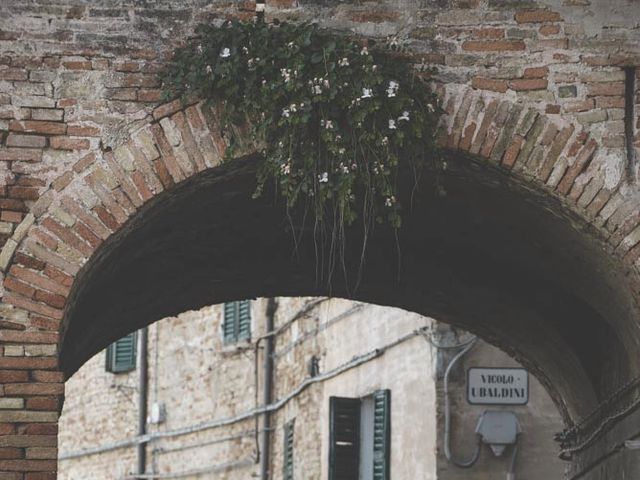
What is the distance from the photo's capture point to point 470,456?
16.2 metres

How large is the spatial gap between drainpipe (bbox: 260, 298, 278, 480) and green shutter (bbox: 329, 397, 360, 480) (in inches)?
114

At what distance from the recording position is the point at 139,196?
342 inches

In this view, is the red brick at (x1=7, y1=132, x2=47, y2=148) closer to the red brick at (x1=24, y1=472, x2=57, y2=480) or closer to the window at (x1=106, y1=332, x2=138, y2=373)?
the red brick at (x1=24, y1=472, x2=57, y2=480)

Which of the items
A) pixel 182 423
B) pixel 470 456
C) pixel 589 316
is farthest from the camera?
pixel 182 423

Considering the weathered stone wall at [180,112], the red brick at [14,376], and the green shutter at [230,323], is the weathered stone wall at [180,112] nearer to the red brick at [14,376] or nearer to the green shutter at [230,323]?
the red brick at [14,376]

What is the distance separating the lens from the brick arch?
842 cm

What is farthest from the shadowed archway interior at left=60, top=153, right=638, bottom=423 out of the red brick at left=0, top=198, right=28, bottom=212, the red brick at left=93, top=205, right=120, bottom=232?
the red brick at left=0, top=198, right=28, bottom=212

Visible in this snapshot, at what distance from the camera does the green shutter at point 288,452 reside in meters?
20.0

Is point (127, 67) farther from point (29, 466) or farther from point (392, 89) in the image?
point (29, 466)

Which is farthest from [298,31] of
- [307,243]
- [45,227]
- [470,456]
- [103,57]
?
[470,456]

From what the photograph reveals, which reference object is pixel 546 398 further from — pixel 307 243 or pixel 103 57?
pixel 103 57

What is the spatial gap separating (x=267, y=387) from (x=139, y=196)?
12427 millimetres

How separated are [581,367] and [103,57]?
13.6ft

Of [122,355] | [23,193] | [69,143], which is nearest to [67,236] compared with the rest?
[23,193]
